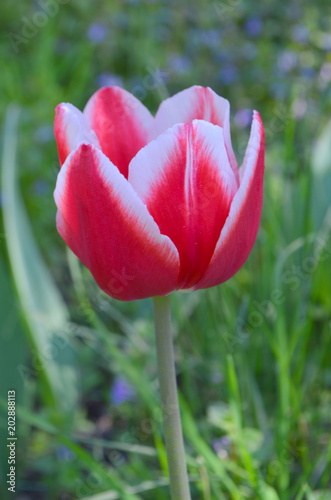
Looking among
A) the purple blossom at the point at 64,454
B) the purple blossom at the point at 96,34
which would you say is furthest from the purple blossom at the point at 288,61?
the purple blossom at the point at 64,454

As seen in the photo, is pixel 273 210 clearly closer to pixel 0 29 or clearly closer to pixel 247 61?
pixel 247 61

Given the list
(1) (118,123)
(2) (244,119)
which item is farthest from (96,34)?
(1) (118,123)

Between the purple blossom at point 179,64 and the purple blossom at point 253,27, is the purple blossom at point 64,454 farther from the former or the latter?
the purple blossom at point 253,27

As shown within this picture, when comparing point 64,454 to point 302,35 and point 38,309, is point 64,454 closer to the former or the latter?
point 38,309

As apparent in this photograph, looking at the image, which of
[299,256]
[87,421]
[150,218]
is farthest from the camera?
[87,421]

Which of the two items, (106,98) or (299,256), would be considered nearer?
(106,98)

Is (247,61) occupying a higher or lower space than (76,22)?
lower

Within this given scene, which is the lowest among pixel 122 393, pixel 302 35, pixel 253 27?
pixel 122 393

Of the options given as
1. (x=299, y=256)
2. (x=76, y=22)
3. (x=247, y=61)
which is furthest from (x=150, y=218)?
(x=76, y=22)
